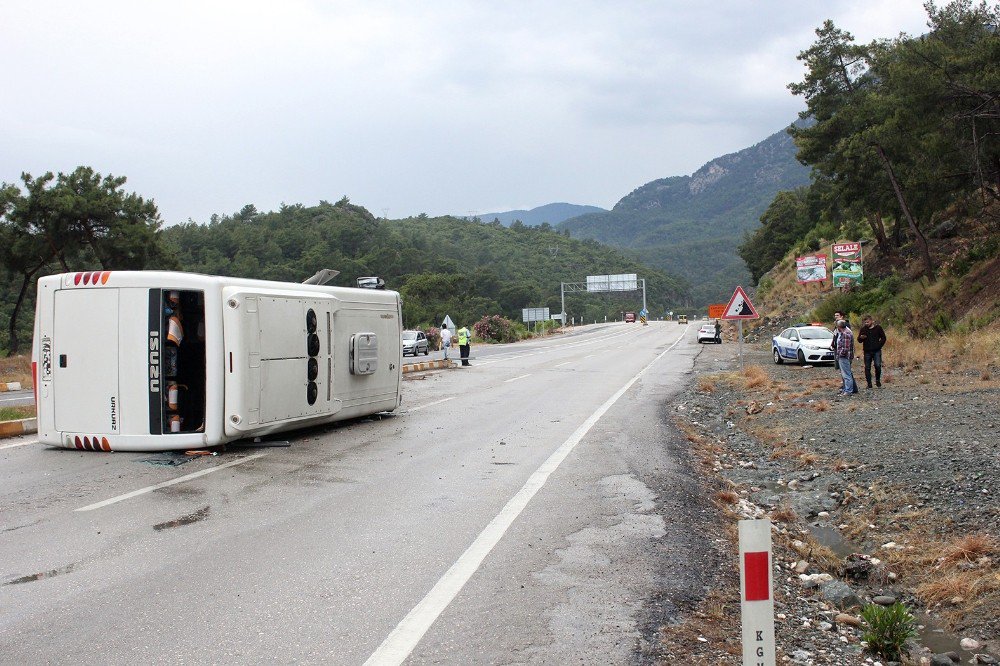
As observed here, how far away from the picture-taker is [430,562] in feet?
19.6

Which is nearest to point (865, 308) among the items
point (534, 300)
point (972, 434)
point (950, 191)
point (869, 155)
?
point (869, 155)

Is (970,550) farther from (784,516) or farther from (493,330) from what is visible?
(493,330)

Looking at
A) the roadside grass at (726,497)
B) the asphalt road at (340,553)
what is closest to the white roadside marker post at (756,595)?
the asphalt road at (340,553)

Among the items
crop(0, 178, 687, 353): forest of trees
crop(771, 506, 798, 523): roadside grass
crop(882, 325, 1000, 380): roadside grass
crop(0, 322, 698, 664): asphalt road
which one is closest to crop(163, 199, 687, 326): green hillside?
crop(0, 178, 687, 353): forest of trees

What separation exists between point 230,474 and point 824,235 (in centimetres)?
6860

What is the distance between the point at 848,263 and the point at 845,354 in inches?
1058

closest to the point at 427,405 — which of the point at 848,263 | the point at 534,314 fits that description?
the point at 848,263

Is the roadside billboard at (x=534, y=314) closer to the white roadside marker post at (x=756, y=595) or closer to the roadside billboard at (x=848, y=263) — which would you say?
the roadside billboard at (x=848, y=263)

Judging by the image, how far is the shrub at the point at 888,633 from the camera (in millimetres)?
4871

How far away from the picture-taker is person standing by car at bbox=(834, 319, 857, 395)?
16828 millimetres

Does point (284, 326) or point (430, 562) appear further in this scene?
point (284, 326)

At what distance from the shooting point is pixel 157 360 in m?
10.2

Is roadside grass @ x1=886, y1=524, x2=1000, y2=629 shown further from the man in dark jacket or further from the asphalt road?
the man in dark jacket

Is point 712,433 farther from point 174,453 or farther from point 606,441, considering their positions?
point 174,453
